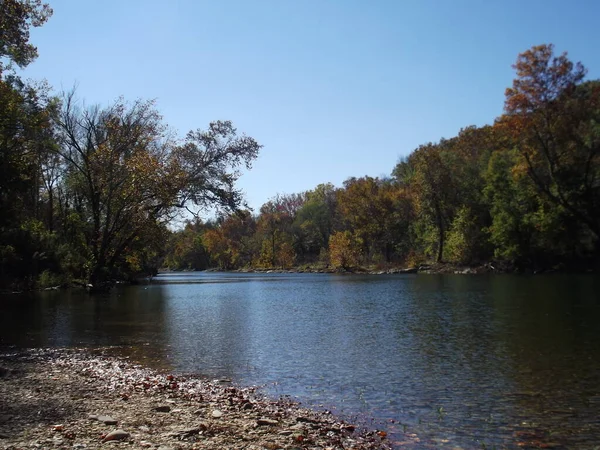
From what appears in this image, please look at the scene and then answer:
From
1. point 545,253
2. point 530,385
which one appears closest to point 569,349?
point 530,385

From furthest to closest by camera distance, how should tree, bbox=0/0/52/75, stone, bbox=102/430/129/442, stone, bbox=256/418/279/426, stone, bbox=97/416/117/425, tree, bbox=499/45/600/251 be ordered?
tree, bbox=499/45/600/251 < tree, bbox=0/0/52/75 < stone, bbox=256/418/279/426 < stone, bbox=97/416/117/425 < stone, bbox=102/430/129/442

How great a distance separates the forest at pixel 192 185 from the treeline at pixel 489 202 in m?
0.19

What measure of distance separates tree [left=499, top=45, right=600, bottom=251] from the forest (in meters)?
0.12

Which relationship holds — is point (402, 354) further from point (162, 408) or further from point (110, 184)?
point (110, 184)

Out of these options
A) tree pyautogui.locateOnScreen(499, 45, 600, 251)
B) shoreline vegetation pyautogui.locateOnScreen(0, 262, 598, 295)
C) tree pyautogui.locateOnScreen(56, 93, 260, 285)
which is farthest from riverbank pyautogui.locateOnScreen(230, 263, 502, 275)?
tree pyautogui.locateOnScreen(56, 93, 260, 285)

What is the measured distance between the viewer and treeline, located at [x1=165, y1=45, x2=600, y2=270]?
161 ft

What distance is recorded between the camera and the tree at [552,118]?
48469 millimetres

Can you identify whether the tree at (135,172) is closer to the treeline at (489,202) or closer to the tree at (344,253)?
the treeline at (489,202)

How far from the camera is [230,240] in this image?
496 ft

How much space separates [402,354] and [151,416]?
834cm

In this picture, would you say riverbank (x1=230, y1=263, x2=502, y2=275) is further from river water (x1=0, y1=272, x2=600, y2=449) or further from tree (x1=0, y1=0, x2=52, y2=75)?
tree (x1=0, y1=0, x2=52, y2=75)

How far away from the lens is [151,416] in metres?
8.02

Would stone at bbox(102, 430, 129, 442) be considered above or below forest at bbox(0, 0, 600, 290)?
below

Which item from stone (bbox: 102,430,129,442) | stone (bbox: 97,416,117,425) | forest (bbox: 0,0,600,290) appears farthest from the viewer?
forest (bbox: 0,0,600,290)
